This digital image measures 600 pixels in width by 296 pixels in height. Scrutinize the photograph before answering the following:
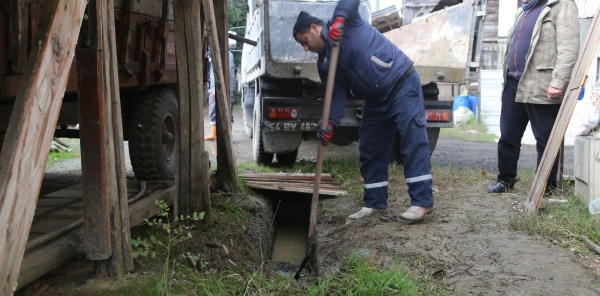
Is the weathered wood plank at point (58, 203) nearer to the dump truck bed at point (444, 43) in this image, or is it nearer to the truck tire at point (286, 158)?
the truck tire at point (286, 158)

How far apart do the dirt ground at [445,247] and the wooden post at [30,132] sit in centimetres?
101

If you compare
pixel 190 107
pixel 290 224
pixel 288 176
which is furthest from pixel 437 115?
pixel 190 107

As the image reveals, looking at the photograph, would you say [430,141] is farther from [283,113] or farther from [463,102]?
[463,102]

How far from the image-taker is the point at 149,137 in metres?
5.40

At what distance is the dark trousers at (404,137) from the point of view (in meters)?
4.36

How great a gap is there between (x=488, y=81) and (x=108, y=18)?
42.0 ft

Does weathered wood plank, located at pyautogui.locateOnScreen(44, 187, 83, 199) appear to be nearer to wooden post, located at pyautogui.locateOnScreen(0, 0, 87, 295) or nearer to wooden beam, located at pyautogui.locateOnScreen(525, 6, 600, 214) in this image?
wooden post, located at pyautogui.locateOnScreen(0, 0, 87, 295)

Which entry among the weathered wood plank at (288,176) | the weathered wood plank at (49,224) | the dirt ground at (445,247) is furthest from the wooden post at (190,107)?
the weathered wood plank at (288,176)

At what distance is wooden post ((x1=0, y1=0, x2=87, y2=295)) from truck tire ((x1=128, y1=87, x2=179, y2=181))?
308 centimetres

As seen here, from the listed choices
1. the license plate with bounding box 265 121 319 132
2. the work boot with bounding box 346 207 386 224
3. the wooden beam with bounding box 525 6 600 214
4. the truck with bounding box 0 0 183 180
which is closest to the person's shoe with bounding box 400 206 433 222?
the work boot with bounding box 346 207 386 224

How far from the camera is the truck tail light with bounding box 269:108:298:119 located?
668 centimetres

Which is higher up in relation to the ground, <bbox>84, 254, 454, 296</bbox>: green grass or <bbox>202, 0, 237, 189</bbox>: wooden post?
<bbox>202, 0, 237, 189</bbox>: wooden post

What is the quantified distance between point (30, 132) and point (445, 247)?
2.63m

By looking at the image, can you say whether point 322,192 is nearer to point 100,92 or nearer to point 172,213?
point 172,213
